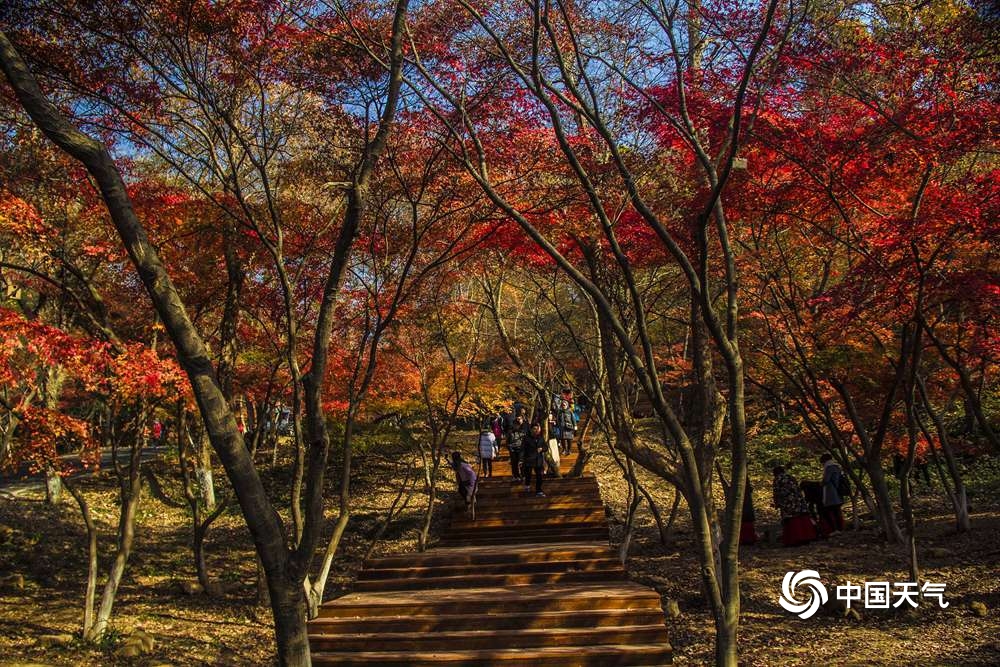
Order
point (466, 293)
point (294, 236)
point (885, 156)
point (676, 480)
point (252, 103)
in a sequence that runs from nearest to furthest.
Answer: point (676, 480), point (885, 156), point (252, 103), point (294, 236), point (466, 293)

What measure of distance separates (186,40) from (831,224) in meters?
9.09

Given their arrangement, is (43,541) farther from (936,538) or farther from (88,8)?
(936,538)

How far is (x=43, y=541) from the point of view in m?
15.7

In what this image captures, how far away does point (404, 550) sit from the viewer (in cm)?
1673

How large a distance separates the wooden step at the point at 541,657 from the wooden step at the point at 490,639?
0.09m

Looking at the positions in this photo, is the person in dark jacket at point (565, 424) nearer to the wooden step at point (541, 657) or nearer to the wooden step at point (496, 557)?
the wooden step at point (496, 557)

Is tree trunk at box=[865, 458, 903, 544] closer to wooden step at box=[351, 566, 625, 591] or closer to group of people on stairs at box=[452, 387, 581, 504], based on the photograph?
wooden step at box=[351, 566, 625, 591]

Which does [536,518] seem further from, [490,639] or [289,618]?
[289,618]

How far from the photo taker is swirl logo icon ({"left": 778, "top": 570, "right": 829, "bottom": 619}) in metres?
9.11

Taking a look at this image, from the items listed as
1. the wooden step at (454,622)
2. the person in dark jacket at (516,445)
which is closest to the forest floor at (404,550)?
the wooden step at (454,622)

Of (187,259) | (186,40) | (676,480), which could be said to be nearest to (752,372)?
(676,480)

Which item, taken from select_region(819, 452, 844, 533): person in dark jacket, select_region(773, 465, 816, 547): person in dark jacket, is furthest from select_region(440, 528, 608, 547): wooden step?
select_region(819, 452, 844, 533): person in dark jacket

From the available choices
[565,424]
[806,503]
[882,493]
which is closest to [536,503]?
[806,503]

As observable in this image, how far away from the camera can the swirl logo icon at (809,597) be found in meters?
9.11
